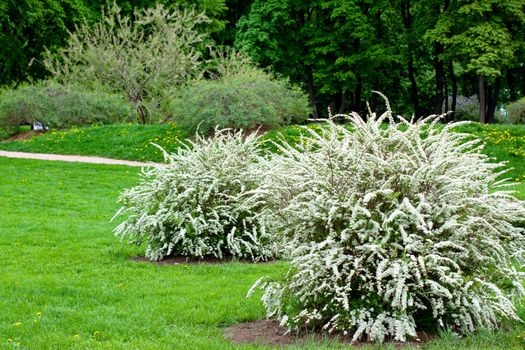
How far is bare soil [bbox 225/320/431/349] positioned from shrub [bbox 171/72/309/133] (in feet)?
55.1

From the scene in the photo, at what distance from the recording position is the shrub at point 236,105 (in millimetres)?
22969

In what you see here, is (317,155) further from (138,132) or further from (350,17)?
(350,17)

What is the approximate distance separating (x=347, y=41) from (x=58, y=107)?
15.6 meters

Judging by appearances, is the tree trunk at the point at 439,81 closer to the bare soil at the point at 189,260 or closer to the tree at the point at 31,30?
the tree at the point at 31,30

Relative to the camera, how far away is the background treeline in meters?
30.8

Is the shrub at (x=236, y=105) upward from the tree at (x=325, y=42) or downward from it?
downward

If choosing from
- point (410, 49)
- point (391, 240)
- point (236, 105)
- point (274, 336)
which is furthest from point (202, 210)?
point (410, 49)

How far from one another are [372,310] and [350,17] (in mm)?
31112

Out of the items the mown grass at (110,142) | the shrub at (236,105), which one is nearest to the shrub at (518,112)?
the shrub at (236,105)

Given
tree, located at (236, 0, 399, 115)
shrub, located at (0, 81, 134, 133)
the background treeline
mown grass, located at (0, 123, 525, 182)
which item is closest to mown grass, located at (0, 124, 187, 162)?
mown grass, located at (0, 123, 525, 182)

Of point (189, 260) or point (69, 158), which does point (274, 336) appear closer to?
point (189, 260)

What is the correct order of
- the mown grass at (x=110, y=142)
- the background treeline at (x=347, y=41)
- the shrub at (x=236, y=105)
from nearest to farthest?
the shrub at (x=236, y=105)
the mown grass at (x=110, y=142)
the background treeline at (x=347, y=41)

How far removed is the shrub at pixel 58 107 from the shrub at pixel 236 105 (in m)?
4.74

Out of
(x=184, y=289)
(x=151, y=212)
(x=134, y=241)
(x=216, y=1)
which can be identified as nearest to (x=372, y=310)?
(x=184, y=289)
